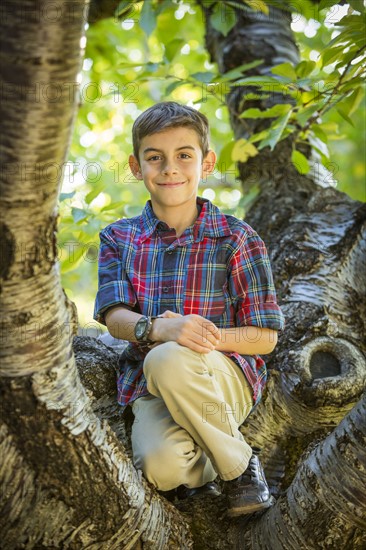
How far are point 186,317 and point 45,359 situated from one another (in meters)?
0.60

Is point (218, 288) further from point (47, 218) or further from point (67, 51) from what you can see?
point (67, 51)

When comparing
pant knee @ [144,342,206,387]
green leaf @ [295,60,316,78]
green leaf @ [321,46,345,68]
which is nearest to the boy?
pant knee @ [144,342,206,387]

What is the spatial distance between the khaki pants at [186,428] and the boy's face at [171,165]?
69 centimetres

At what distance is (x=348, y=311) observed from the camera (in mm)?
2557

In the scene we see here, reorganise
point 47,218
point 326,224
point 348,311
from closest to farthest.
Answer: point 47,218
point 348,311
point 326,224

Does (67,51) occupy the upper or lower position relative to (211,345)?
upper

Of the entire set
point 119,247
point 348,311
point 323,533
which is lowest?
point 323,533

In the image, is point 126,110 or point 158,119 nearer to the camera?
point 158,119

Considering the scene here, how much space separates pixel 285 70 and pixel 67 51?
4.93 ft

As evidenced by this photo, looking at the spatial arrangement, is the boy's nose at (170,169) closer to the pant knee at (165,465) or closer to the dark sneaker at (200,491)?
the pant knee at (165,465)

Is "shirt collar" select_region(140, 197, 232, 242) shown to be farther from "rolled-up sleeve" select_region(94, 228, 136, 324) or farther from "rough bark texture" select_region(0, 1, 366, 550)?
"rough bark texture" select_region(0, 1, 366, 550)

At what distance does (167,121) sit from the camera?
2359 millimetres

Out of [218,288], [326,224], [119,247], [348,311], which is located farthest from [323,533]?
[326,224]

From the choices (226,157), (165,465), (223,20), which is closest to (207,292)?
(165,465)
